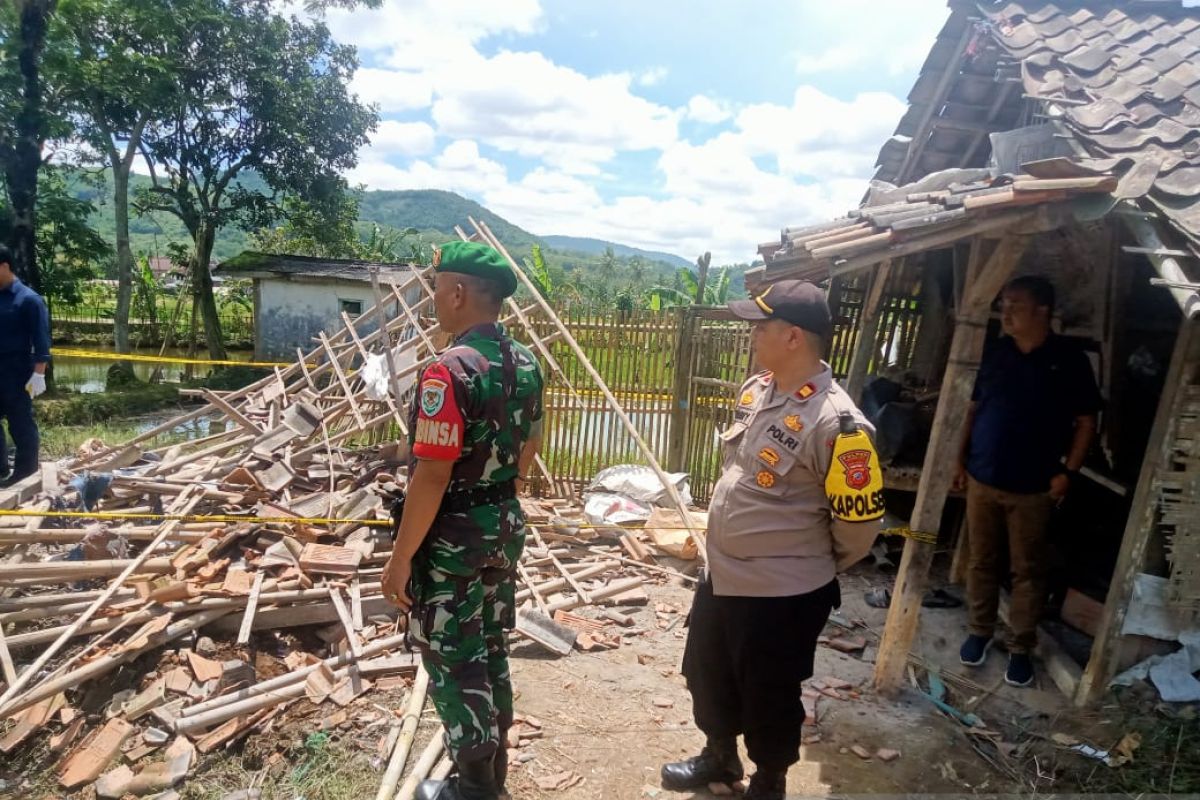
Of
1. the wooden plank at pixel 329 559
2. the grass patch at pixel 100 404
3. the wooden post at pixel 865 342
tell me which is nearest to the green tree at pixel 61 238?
the grass patch at pixel 100 404

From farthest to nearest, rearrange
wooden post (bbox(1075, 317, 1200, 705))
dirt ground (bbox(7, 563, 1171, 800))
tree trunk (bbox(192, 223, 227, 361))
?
tree trunk (bbox(192, 223, 227, 361)) < wooden post (bbox(1075, 317, 1200, 705)) < dirt ground (bbox(7, 563, 1171, 800))

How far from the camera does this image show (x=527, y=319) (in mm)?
7613

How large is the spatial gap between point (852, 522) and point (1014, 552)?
7.21 ft

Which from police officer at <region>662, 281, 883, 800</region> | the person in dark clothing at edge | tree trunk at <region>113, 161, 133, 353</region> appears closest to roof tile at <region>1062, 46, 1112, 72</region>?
the person in dark clothing at edge

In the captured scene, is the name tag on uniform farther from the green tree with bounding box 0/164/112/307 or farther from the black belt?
the green tree with bounding box 0/164/112/307

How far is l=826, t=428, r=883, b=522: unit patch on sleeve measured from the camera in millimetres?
2367

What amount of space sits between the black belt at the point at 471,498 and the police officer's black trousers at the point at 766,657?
937 millimetres

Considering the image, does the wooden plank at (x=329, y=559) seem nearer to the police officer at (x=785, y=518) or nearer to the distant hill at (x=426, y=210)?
the police officer at (x=785, y=518)

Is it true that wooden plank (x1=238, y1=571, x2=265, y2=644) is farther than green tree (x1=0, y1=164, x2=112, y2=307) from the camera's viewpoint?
No

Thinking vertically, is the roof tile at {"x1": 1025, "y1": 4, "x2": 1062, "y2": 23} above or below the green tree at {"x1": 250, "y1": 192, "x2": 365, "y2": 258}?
above

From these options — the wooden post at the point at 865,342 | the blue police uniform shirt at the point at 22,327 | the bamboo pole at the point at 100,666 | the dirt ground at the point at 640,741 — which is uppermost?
the wooden post at the point at 865,342

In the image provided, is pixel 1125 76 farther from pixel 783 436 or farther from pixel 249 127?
pixel 249 127

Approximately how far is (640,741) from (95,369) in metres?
23.5

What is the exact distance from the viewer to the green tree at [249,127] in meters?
18.5
